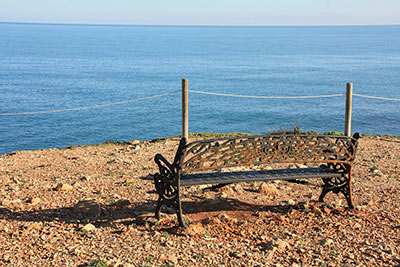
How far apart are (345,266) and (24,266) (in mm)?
2806

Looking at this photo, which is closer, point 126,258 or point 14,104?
point 126,258

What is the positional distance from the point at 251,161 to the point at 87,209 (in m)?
1.99

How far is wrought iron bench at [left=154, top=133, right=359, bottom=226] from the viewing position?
4.91 meters

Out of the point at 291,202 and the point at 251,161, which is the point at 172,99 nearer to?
the point at 291,202

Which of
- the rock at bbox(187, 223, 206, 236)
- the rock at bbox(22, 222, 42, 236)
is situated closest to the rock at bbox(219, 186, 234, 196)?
the rock at bbox(187, 223, 206, 236)

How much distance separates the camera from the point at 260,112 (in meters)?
36.1

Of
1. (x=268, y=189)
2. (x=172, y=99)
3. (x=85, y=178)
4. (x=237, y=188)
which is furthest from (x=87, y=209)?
(x=172, y=99)

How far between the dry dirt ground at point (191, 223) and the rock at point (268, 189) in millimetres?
15

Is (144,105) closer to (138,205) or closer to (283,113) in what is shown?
(283,113)

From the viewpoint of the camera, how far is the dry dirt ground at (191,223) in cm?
414

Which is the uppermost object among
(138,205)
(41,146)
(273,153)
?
(273,153)

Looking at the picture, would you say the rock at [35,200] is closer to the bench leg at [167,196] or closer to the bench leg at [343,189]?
the bench leg at [167,196]

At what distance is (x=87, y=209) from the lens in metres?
5.26

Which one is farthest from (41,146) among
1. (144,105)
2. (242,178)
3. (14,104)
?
(242,178)
